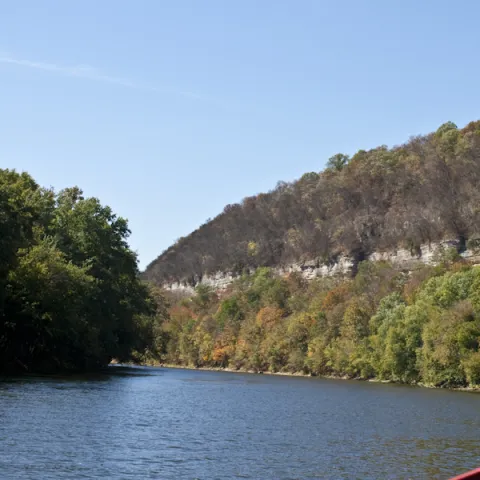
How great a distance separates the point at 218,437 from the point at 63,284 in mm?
38586

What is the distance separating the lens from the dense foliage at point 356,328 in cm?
8600

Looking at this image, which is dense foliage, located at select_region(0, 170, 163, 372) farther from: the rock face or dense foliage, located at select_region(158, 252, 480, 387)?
the rock face

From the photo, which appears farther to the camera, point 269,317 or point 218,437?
point 269,317

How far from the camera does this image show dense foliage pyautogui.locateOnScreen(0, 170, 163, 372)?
66375 millimetres

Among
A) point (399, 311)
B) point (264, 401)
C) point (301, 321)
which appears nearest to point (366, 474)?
point (264, 401)

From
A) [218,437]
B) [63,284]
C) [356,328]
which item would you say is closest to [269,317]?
[356,328]

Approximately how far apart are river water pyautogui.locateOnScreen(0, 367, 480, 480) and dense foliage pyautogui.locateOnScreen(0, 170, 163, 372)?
11.5 metres

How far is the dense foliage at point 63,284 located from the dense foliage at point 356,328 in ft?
104

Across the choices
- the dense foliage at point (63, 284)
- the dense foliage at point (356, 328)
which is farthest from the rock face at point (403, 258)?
the dense foliage at point (63, 284)

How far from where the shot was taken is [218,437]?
34.9 meters

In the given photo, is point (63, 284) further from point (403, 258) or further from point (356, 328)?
point (403, 258)

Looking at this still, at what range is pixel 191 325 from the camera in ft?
629

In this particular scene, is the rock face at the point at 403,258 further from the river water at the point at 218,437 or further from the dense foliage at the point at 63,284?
the river water at the point at 218,437

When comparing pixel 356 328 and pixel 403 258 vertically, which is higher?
pixel 403 258
